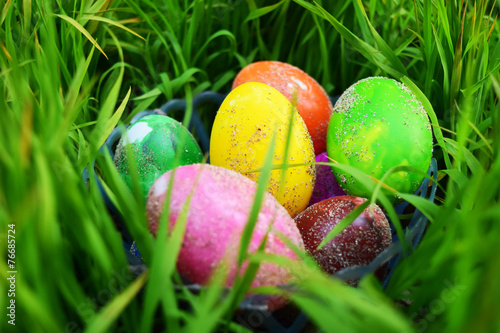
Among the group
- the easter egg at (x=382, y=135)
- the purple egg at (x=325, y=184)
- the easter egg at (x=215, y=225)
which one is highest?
the easter egg at (x=382, y=135)

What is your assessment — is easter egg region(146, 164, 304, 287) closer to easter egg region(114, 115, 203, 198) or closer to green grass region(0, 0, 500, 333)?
green grass region(0, 0, 500, 333)

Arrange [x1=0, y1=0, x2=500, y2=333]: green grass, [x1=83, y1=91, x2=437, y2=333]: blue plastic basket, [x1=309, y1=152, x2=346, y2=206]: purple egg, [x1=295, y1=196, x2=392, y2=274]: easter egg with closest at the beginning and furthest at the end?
[x1=0, y1=0, x2=500, y2=333]: green grass → [x1=83, y1=91, x2=437, y2=333]: blue plastic basket → [x1=295, y1=196, x2=392, y2=274]: easter egg → [x1=309, y1=152, x2=346, y2=206]: purple egg

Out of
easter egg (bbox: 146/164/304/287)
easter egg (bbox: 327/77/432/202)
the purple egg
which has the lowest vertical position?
the purple egg

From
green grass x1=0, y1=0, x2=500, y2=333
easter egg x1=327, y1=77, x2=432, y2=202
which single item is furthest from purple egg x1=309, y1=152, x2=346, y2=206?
green grass x1=0, y1=0, x2=500, y2=333

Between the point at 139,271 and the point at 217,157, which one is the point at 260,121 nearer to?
the point at 217,157

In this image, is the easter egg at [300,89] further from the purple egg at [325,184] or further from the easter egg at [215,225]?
the easter egg at [215,225]

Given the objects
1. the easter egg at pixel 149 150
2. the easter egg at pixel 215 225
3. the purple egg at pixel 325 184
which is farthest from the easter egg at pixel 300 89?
the easter egg at pixel 215 225

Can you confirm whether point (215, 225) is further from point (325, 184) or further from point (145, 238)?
point (325, 184)
